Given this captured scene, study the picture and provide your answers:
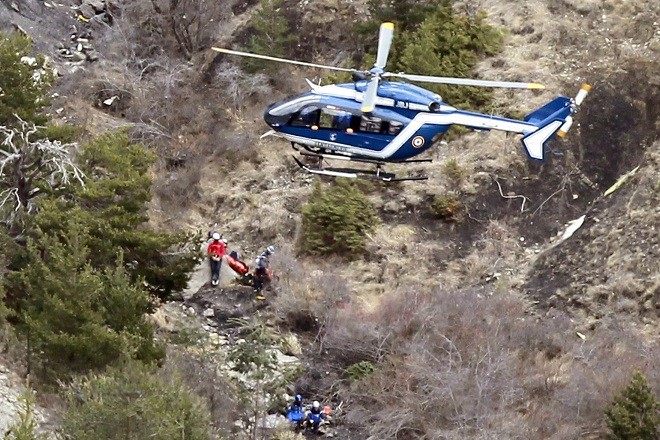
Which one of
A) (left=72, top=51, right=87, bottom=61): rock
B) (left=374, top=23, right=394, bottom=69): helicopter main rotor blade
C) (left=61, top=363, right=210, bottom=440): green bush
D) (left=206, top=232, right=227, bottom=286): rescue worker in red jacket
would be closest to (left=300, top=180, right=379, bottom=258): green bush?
(left=206, top=232, right=227, bottom=286): rescue worker in red jacket

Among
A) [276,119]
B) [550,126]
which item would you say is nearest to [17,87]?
[276,119]

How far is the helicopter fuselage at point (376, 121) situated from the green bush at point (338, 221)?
6998 mm

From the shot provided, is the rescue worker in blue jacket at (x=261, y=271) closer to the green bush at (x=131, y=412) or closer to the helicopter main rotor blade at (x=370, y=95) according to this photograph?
the helicopter main rotor blade at (x=370, y=95)

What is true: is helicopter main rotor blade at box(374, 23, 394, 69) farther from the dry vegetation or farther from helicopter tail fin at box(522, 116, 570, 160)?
the dry vegetation

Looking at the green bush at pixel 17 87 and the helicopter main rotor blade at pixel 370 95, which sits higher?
the helicopter main rotor blade at pixel 370 95

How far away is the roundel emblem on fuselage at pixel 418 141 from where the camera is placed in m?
16.3

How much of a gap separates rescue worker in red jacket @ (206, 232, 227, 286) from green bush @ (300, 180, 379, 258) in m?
2.28

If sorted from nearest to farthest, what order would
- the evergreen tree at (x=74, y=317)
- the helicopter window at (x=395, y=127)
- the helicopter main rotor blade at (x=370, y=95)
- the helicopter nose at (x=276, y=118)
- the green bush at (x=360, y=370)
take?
the evergreen tree at (x=74, y=317) → the helicopter main rotor blade at (x=370, y=95) → the helicopter window at (x=395, y=127) → the helicopter nose at (x=276, y=118) → the green bush at (x=360, y=370)

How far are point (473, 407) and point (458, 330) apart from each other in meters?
2.70

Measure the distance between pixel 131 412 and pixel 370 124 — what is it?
7162mm

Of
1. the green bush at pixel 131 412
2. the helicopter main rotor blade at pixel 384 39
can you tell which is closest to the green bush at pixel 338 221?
the helicopter main rotor blade at pixel 384 39

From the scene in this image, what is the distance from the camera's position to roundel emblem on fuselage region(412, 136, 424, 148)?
16.3 meters

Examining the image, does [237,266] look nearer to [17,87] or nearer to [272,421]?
[272,421]

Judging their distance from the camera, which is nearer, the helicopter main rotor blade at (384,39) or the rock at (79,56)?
the helicopter main rotor blade at (384,39)
